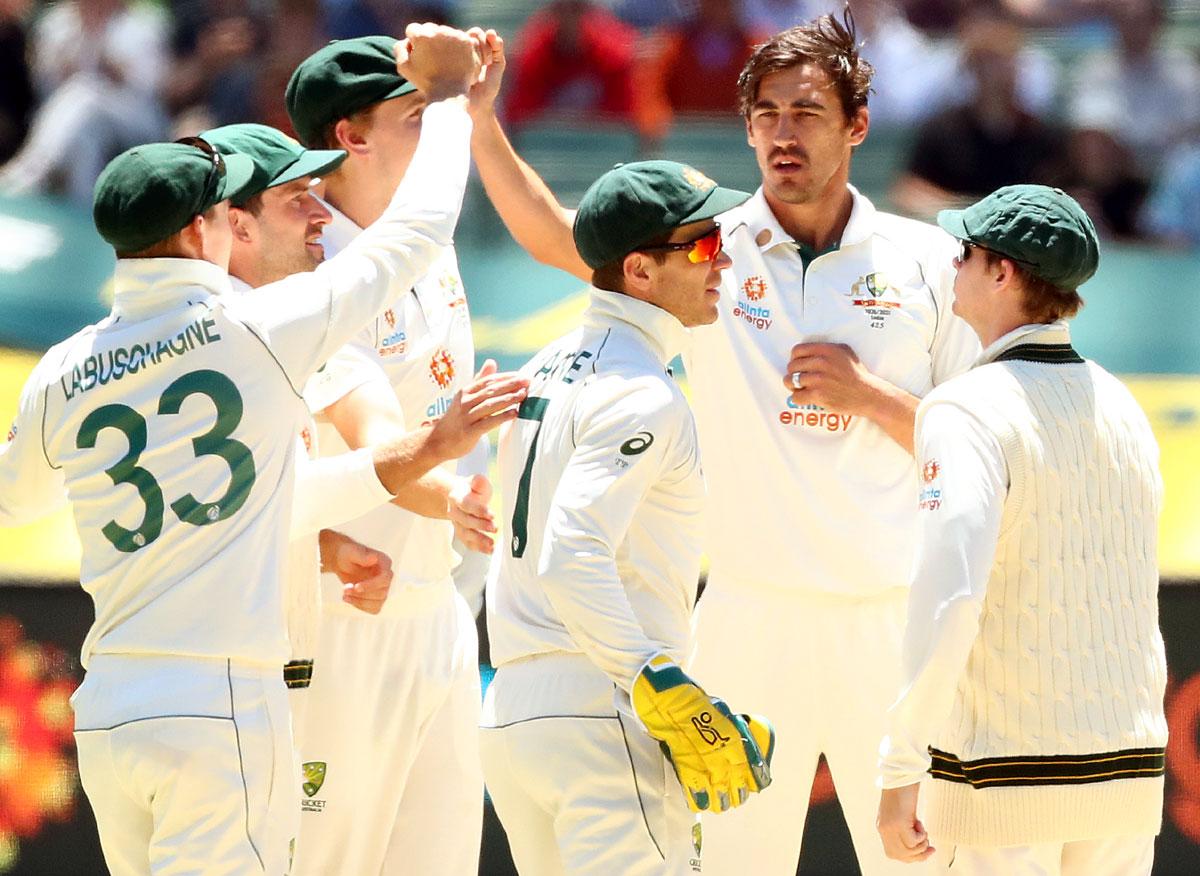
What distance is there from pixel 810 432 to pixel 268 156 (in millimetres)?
1510

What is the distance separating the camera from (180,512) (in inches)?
140

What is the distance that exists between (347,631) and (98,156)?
518 centimetres

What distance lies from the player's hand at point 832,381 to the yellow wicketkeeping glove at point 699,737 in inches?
45.0

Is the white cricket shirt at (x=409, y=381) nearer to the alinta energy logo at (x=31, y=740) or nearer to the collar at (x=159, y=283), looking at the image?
the collar at (x=159, y=283)

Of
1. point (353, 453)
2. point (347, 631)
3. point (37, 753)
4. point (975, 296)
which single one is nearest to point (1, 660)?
point (37, 753)

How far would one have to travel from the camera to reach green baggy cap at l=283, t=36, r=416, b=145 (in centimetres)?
468

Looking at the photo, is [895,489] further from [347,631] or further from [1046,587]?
[347,631]

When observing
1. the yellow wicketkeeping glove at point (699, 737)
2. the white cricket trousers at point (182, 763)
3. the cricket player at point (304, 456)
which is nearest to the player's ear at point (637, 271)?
the cricket player at point (304, 456)

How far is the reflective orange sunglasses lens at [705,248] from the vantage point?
3791 mm

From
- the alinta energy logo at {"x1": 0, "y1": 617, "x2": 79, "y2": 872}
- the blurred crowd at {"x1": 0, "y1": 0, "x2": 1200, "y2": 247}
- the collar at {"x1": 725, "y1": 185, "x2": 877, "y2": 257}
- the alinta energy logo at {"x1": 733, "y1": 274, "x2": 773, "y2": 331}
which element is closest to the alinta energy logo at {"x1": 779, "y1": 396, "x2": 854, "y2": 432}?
the alinta energy logo at {"x1": 733, "y1": 274, "x2": 773, "y2": 331}

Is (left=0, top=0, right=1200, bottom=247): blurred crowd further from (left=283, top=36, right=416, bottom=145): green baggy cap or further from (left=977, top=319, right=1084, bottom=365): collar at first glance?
(left=977, top=319, right=1084, bottom=365): collar

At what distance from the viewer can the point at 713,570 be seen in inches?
185

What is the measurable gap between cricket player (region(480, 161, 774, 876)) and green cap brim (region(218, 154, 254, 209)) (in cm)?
72

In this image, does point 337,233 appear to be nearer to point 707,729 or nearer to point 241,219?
point 241,219
